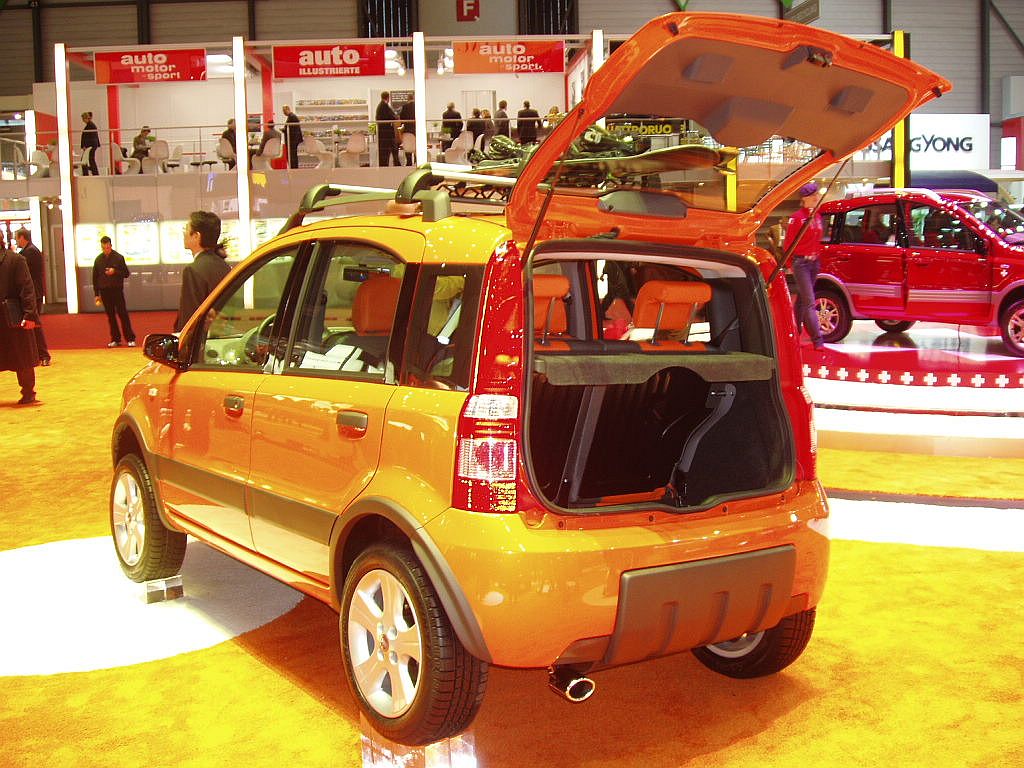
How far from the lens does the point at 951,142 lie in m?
27.1

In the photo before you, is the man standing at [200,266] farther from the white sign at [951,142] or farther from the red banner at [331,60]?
the white sign at [951,142]

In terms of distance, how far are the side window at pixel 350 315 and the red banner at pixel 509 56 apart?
16.4 metres

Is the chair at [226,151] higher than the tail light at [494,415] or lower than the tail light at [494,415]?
higher

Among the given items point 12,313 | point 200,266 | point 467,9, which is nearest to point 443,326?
point 200,266

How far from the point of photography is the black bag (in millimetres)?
9812

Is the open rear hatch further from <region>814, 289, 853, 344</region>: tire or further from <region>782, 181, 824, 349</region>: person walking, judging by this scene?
<region>814, 289, 853, 344</region>: tire

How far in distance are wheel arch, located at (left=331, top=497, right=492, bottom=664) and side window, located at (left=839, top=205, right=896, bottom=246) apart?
9.80 meters

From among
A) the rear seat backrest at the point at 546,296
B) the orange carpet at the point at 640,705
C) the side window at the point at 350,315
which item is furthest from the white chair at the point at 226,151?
the rear seat backrest at the point at 546,296

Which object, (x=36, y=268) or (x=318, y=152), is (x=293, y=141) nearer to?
(x=318, y=152)

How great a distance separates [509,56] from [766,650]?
17045mm

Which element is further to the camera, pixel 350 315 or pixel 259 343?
pixel 259 343

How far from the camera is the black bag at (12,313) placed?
981 centimetres

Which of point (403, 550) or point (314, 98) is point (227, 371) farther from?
point (314, 98)

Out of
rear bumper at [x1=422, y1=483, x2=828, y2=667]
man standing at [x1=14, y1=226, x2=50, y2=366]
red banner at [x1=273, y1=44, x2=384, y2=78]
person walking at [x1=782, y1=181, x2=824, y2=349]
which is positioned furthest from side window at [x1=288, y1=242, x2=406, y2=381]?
red banner at [x1=273, y1=44, x2=384, y2=78]
